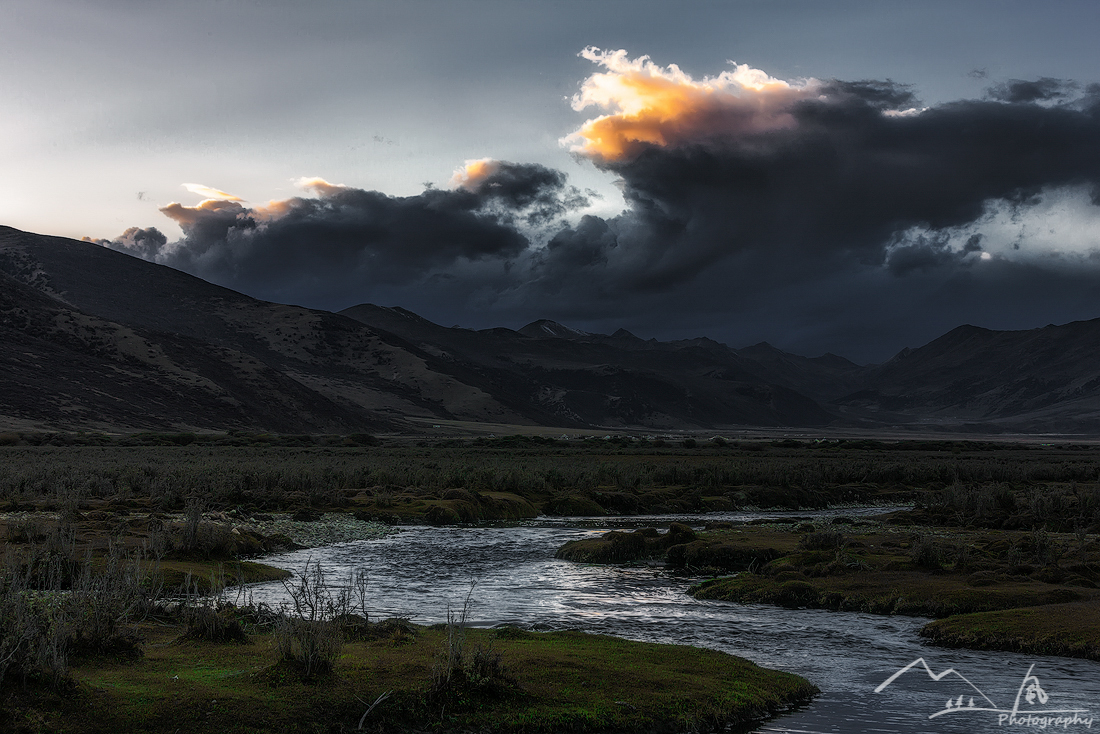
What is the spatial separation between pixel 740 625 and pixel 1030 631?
6.03m

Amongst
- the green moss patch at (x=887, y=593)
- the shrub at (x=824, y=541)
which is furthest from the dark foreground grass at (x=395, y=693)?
the shrub at (x=824, y=541)

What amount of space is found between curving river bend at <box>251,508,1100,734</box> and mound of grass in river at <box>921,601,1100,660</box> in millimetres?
483

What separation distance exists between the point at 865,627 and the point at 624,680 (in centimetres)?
861

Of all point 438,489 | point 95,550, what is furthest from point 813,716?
A: point 438,489

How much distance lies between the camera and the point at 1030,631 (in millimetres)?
17234

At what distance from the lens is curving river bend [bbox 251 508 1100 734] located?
1303cm

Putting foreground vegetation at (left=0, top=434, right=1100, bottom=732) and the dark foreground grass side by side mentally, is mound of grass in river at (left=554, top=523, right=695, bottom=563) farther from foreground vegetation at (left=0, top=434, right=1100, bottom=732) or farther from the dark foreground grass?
the dark foreground grass

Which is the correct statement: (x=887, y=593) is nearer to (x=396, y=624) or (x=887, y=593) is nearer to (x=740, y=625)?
(x=740, y=625)

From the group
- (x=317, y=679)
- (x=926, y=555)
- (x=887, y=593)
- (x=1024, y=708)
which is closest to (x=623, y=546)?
(x=926, y=555)

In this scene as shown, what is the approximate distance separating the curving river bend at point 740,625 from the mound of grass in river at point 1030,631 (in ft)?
1.59

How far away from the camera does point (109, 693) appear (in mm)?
10188

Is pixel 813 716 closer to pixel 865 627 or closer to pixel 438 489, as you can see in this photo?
pixel 865 627

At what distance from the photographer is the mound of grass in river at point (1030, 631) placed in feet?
54.1

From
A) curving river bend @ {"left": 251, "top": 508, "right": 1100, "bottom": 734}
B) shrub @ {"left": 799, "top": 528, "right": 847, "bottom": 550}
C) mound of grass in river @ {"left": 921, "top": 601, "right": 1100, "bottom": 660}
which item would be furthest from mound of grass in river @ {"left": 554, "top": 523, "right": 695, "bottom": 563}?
mound of grass in river @ {"left": 921, "top": 601, "right": 1100, "bottom": 660}
